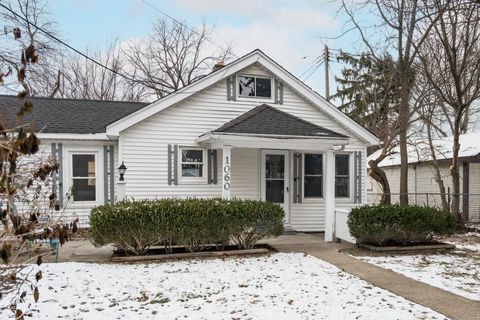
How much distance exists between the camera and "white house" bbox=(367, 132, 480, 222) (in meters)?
15.3

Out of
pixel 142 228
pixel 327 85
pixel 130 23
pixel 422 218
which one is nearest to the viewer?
pixel 142 228

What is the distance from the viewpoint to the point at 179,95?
10.2 meters

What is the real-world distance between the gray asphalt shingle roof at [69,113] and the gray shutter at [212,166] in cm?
314

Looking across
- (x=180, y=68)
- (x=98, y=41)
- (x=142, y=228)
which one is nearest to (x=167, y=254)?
(x=142, y=228)

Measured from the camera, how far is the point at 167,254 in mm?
7812

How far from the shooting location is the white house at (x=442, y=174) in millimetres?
15266

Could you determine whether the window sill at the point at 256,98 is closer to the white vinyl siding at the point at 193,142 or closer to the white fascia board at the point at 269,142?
the white vinyl siding at the point at 193,142

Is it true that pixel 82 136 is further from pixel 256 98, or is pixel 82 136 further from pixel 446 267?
pixel 446 267

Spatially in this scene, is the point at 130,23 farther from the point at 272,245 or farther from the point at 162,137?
the point at 272,245

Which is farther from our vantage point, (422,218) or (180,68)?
(180,68)

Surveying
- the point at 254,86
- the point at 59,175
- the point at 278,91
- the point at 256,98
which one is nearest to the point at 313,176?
the point at 278,91

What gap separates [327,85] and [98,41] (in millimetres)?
16945

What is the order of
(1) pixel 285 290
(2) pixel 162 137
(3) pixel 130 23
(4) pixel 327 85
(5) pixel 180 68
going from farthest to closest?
(5) pixel 180 68 → (4) pixel 327 85 → (3) pixel 130 23 → (2) pixel 162 137 → (1) pixel 285 290

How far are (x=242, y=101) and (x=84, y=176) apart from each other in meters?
4.77
